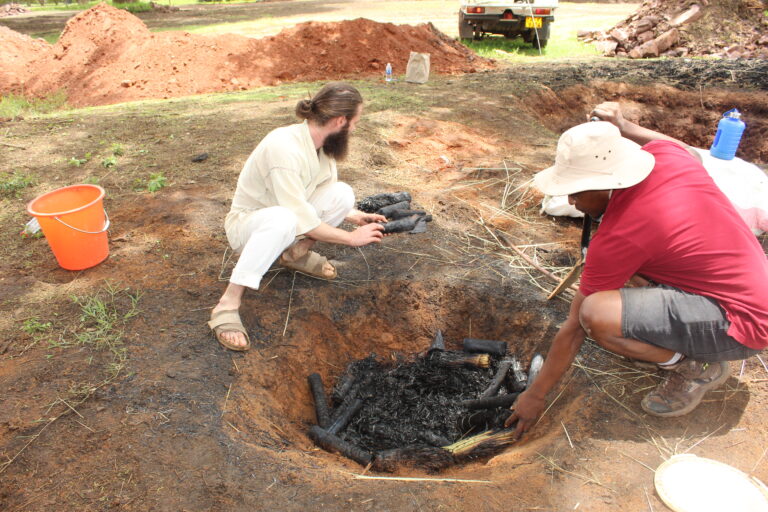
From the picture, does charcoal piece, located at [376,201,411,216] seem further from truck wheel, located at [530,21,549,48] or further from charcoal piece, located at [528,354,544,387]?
truck wheel, located at [530,21,549,48]

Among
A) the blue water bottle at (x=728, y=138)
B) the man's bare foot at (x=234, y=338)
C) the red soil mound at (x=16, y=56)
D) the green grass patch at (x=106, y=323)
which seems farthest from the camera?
the red soil mound at (x=16, y=56)

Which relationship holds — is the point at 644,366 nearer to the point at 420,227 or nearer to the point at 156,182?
the point at 420,227

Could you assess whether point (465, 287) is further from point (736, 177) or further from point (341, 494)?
point (736, 177)

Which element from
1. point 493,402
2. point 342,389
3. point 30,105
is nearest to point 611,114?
point 493,402

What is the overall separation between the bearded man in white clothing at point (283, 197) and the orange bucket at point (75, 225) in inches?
41.7

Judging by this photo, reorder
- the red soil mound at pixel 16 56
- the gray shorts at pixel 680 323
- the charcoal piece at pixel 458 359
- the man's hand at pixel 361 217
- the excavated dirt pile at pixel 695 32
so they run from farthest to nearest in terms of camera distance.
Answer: the excavated dirt pile at pixel 695 32 < the red soil mound at pixel 16 56 < the man's hand at pixel 361 217 < the charcoal piece at pixel 458 359 < the gray shorts at pixel 680 323

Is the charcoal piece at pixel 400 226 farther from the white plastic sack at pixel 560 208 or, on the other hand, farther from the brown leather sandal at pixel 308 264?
the white plastic sack at pixel 560 208

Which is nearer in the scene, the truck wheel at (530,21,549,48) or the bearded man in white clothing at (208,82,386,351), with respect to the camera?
the bearded man in white clothing at (208,82,386,351)

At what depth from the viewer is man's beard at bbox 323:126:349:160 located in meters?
3.23

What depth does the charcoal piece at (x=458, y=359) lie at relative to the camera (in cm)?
353

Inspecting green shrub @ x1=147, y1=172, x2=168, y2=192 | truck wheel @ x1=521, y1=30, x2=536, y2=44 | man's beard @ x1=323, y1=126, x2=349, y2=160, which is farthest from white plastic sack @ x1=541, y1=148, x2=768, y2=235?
truck wheel @ x1=521, y1=30, x2=536, y2=44

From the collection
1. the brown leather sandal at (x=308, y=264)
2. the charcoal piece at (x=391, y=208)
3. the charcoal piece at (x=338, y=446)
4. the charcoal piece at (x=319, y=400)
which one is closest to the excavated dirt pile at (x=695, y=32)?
the charcoal piece at (x=391, y=208)

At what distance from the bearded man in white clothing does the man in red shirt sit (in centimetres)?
138

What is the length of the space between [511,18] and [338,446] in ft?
42.1
